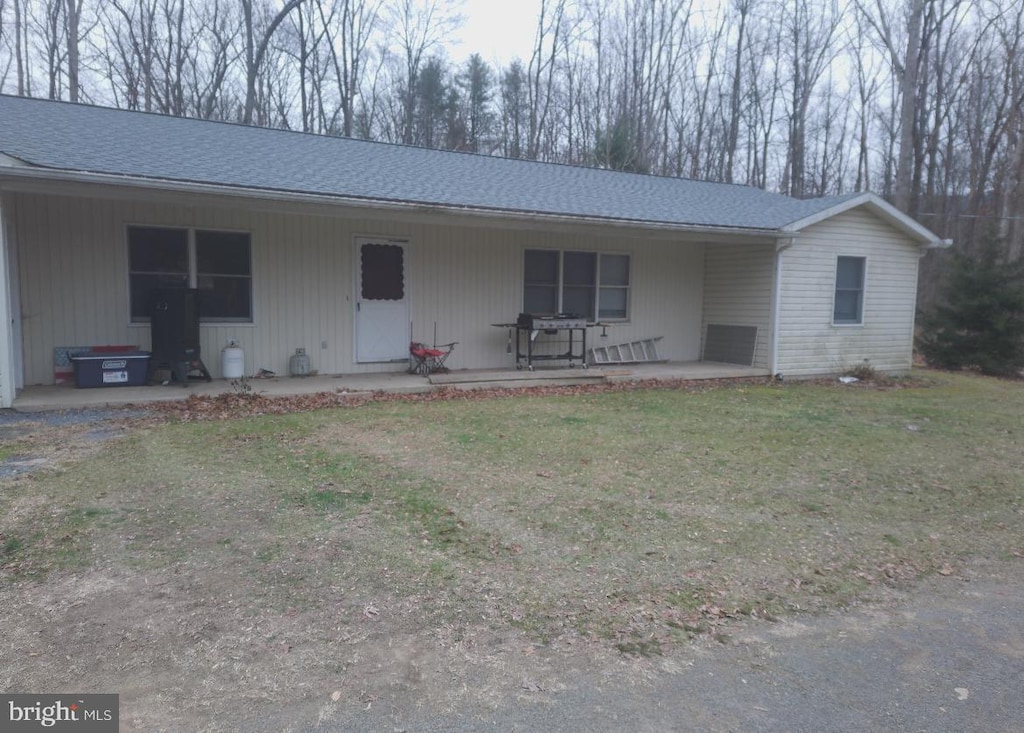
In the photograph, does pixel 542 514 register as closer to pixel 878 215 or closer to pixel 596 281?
pixel 596 281

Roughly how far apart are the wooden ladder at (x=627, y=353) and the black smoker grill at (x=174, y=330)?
6.26 m

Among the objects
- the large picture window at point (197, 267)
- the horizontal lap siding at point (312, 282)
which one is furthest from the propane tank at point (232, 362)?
the large picture window at point (197, 267)

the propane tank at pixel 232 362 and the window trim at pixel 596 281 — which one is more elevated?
the window trim at pixel 596 281

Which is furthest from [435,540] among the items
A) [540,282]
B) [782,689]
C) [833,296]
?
[833,296]

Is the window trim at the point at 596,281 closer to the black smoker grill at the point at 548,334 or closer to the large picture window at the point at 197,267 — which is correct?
the black smoker grill at the point at 548,334

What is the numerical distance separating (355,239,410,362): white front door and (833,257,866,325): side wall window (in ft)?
24.5

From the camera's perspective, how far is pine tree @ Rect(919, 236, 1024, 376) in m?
13.6

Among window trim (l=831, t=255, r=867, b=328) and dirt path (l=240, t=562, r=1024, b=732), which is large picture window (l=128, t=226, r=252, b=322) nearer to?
dirt path (l=240, t=562, r=1024, b=732)

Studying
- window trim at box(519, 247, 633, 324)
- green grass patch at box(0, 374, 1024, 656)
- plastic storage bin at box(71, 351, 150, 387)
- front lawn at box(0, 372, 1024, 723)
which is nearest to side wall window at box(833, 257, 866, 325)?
window trim at box(519, 247, 633, 324)

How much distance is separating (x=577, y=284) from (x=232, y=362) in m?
5.64

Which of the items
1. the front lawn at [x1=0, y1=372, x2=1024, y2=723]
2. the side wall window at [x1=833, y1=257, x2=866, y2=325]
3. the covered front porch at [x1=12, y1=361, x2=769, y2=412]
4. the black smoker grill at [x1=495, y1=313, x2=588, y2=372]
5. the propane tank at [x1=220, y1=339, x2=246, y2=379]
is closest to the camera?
the front lawn at [x1=0, y1=372, x2=1024, y2=723]

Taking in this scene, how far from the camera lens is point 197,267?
30.0 feet

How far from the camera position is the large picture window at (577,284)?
11.5 m

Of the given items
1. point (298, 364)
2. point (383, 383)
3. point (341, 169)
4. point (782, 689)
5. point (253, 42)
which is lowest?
point (782, 689)
